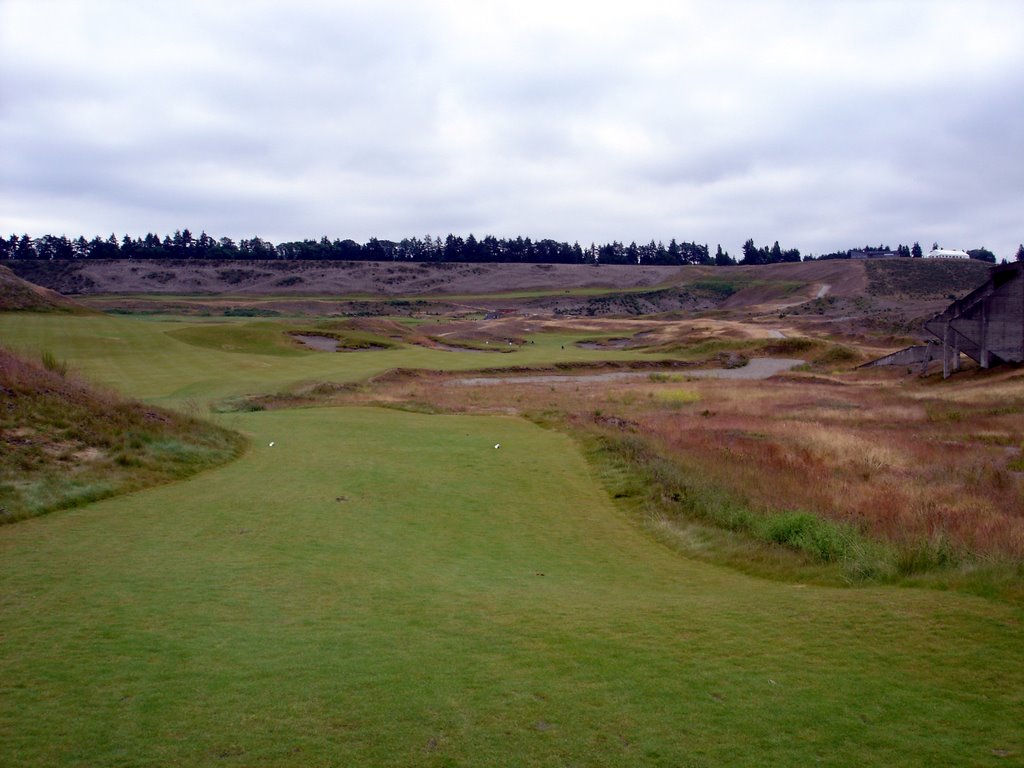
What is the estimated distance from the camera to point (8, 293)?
53656mm

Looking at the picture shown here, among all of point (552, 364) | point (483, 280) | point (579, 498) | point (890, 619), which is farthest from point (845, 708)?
point (483, 280)

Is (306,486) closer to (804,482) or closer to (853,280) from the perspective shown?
(804,482)

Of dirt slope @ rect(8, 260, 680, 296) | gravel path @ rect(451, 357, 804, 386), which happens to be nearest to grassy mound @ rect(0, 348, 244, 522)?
gravel path @ rect(451, 357, 804, 386)

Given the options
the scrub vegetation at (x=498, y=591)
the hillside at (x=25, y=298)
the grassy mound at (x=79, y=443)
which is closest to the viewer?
the scrub vegetation at (x=498, y=591)

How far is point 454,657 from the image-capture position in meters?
6.95

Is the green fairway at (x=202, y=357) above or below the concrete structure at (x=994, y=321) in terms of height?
below

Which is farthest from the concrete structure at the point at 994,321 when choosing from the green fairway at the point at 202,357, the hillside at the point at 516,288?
the hillside at the point at 516,288

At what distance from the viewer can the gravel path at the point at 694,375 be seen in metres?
51.3

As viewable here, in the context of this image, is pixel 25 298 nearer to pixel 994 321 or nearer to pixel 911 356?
pixel 994 321

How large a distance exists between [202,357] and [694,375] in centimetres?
3389

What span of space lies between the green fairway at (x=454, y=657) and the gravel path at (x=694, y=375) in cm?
3743

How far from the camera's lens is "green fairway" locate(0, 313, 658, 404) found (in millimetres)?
37250

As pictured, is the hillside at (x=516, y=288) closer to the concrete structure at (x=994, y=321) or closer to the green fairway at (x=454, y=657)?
the concrete structure at (x=994, y=321)

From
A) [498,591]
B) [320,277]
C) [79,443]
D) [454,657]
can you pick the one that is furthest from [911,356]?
[320,277]
